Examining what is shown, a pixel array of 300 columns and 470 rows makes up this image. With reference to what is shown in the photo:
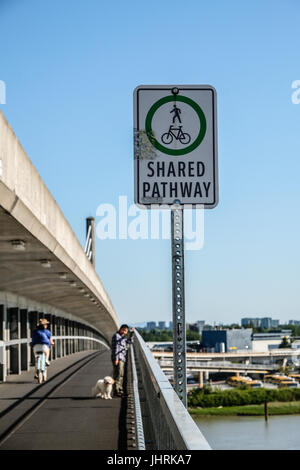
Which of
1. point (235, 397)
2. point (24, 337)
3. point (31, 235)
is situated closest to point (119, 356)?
point (31, 235)

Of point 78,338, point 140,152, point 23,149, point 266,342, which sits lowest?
point 266,342

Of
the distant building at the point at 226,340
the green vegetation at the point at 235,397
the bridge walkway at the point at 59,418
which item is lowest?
the green vegetation at the point at 235,397

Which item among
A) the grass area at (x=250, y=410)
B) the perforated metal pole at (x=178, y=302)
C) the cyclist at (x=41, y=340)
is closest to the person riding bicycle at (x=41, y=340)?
the cyclist at (x=41, y=340)

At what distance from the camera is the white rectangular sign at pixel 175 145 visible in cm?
425

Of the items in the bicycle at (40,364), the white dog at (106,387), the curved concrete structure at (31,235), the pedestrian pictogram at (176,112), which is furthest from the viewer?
the bicycle at (40,364)

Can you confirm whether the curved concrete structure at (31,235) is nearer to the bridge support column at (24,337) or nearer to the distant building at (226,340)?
the bridge support column at (24,337)

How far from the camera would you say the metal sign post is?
425 centimetres

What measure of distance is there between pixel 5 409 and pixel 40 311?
15.4 metres

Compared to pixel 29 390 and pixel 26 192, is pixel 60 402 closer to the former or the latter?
pixel 29 390

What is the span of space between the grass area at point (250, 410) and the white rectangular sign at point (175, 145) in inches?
3307

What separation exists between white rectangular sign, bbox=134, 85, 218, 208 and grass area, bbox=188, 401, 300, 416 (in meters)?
84.0
